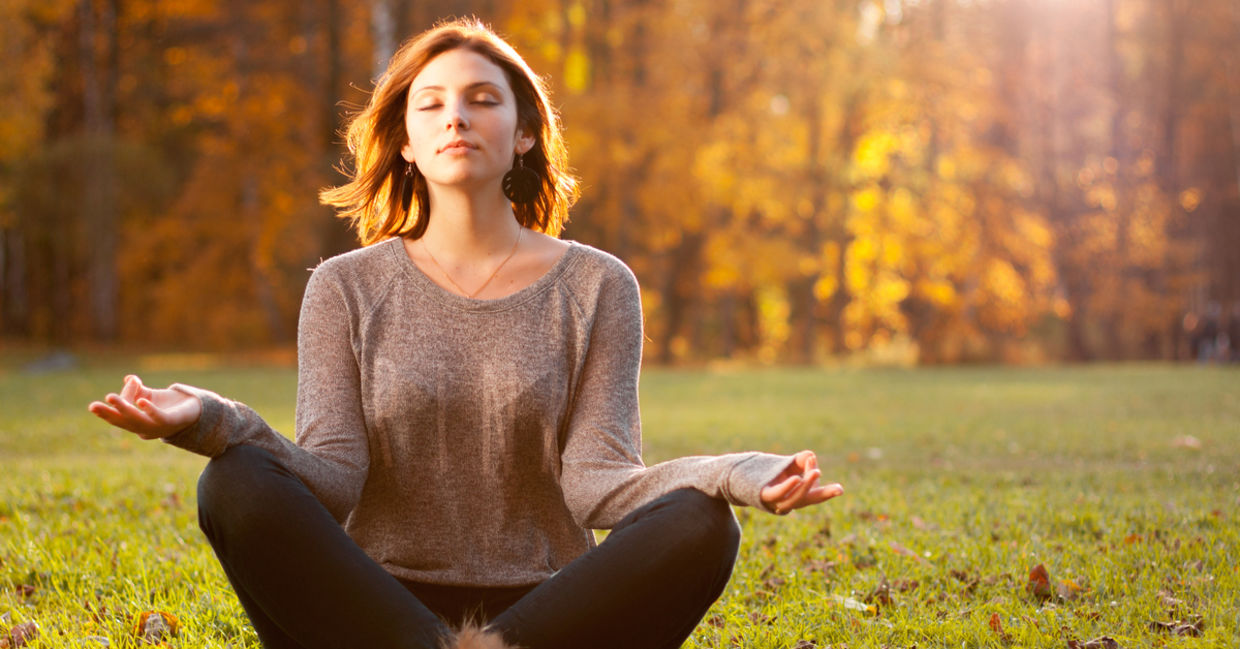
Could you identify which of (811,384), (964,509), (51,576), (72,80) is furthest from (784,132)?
(51,576)

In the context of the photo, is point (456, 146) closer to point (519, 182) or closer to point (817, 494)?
point (519, 182)

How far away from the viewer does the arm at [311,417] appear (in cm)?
238

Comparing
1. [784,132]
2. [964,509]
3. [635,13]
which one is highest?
[635,13]

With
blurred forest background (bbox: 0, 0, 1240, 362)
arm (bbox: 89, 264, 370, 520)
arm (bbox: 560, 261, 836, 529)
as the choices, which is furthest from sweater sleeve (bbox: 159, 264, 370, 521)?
blurred forest background (bbox: 0, 0, 1240, 362)

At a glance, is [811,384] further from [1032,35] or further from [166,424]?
[1032,35]

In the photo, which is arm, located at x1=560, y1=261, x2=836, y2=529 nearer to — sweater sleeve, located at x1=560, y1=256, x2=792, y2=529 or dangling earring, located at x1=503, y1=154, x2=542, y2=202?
sweater sleeve, located at x1=560, y1=256, x2=792, y2=529

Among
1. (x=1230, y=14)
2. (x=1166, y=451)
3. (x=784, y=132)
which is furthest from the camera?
(x=1230, y=14)

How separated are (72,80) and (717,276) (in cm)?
1744

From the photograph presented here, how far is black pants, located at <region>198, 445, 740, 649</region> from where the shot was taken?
244 cm

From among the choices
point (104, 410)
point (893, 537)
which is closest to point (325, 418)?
point (104, 410)

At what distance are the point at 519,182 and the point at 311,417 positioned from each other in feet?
3.02

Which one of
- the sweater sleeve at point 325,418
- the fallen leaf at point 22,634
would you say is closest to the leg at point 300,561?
the sweater sleeve at point 325,418

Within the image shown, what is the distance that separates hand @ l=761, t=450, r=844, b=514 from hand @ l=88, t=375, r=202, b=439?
1.24 m

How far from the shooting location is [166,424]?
2.35 m
